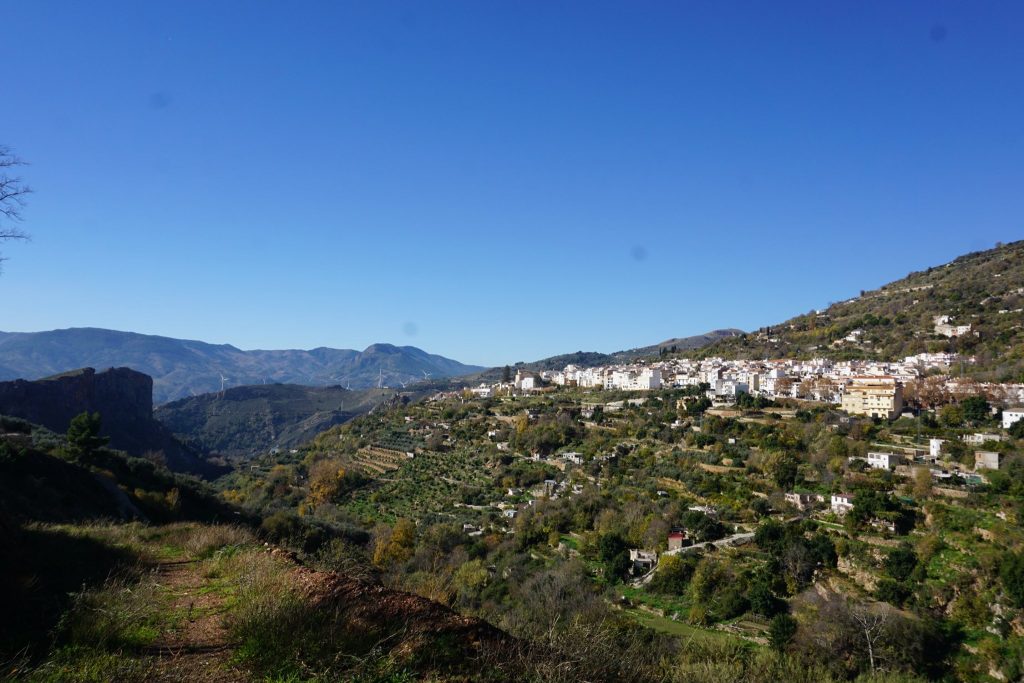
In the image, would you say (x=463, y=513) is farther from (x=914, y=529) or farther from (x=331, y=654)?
(x=331, y=654)

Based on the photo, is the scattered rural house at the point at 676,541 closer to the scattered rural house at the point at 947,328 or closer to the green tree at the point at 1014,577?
the green tree at the point at 1014,577

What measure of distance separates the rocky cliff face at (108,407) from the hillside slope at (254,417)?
1323 centimetres

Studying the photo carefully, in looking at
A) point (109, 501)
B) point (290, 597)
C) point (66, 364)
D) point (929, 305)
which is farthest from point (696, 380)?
point (66, 364)

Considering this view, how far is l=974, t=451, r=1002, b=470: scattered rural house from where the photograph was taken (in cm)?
2039

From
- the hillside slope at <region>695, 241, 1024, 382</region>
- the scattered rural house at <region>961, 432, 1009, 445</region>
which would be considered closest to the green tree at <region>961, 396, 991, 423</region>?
the scattered rural house at <region>961, 432, 1009, 445</region>

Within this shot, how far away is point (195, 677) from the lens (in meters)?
2.97

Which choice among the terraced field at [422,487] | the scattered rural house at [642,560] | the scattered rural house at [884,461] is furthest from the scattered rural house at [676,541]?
the terraced field at [422,487]

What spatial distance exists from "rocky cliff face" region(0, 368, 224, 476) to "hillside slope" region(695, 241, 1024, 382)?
57.4 meters

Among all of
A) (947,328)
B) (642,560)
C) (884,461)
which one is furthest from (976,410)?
(947,328)

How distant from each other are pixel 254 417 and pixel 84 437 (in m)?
75.5

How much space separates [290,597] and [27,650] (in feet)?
4.49

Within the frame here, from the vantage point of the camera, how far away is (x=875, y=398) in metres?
30.8

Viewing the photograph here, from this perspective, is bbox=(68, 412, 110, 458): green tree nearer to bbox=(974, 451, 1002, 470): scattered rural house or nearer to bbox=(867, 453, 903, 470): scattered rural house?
bbox=(867, 453, 903, 470): scattered rural house

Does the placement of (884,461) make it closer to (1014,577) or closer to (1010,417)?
(1010,417)
